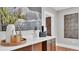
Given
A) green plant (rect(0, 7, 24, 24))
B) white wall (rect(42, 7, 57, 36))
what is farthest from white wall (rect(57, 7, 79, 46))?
green plant (rect(0, 7, 24, 24))

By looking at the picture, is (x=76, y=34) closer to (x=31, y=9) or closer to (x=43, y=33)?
(x=43, y=33)

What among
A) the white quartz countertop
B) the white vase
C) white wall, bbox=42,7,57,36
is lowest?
the white quartz countertop

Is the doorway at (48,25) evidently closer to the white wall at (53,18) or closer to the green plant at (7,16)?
the white wall at (53,18)

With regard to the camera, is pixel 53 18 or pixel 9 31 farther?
pixel 53 18

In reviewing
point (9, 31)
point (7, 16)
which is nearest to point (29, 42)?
point (9, 31)

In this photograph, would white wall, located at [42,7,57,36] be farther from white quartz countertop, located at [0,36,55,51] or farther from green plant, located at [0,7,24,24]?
green plant, located at [0,7,24,24]

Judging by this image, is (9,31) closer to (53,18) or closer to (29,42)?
(29,42)

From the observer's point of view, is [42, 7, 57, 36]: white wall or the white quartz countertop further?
[42, 7, 57, 36]: white wall

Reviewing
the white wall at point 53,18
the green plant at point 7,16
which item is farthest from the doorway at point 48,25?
the green plant at point 7,16

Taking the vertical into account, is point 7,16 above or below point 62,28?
above

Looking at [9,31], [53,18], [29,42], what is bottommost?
[29,42]

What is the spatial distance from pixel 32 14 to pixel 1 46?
545 millimetres
